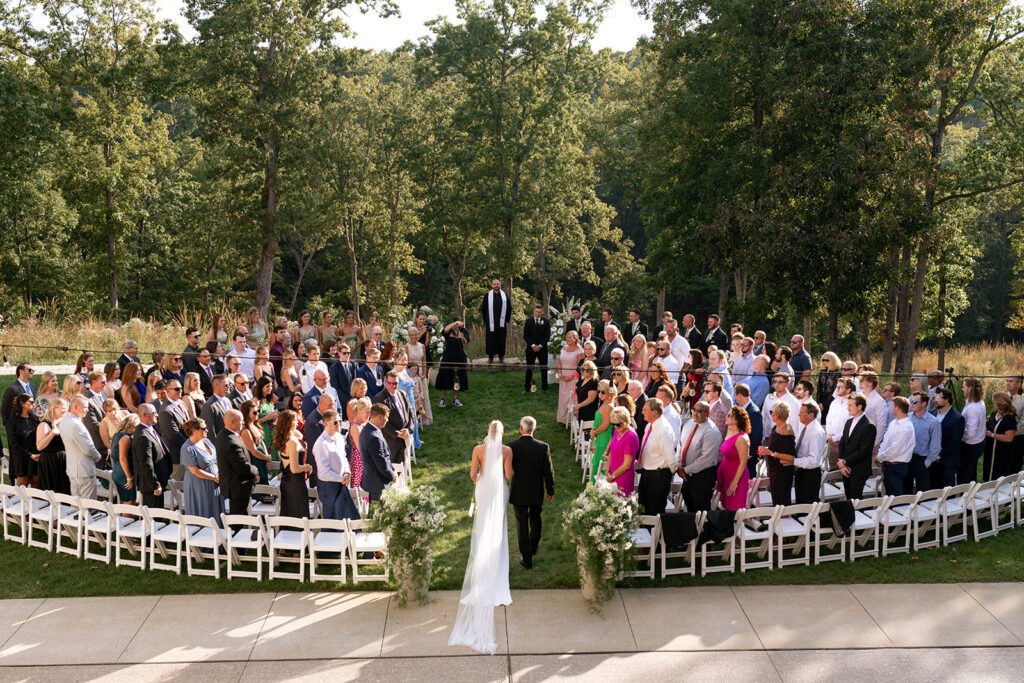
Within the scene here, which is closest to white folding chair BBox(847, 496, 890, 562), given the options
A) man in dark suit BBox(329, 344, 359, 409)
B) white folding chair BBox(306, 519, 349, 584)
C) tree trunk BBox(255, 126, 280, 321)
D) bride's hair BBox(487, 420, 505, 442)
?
bride's hair BBox(487, 420, 505, 442)

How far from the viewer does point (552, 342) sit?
17.0 meters

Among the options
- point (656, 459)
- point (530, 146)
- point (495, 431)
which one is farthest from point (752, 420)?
point (530, 146)

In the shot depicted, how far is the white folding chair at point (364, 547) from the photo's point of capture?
862 centimetres

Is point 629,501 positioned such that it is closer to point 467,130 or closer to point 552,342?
point 552,342

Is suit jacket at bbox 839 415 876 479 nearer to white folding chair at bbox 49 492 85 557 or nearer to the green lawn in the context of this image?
the green lawn

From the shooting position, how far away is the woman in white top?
34.4 feet

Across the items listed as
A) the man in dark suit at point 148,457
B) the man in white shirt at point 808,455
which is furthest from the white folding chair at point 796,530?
the man in dark suit at point 148,457

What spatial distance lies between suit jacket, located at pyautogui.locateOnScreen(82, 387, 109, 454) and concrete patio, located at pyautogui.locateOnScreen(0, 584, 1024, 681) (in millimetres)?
2472

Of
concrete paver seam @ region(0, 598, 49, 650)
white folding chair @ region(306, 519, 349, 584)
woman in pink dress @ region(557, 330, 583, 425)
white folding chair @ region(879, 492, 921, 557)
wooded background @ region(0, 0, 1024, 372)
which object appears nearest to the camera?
concrete paver seam @ region(0, 598, 49, 650)

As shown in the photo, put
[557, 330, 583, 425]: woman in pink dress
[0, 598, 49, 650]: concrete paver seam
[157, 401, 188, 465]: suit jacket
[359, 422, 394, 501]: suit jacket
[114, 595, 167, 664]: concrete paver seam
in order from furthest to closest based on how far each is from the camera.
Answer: [557, 330, 583, 425]: woman in pink dress, [157, 401, 188, 465]: suit jacket, [359, 422, 394, 501]: suit jacket, [0, 598, 49, 650]: concrete paver seam, [114, 595, 167, 664]: concrete paver seam

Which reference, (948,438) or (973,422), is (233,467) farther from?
(973,422)

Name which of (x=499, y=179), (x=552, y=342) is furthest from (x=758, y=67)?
(x=552, y=342)

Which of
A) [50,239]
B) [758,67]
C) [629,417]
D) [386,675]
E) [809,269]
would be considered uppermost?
[758,67]

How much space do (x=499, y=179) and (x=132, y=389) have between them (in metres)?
16.8
